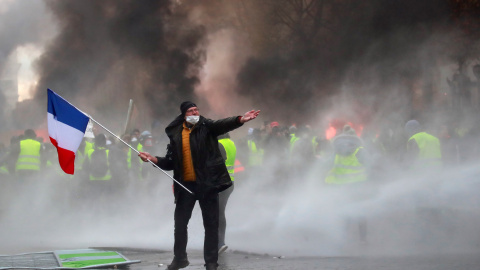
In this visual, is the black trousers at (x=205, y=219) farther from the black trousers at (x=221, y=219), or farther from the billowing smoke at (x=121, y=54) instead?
the billowing smoke at (x=121, y=54)

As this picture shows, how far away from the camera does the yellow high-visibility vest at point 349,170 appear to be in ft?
30.2

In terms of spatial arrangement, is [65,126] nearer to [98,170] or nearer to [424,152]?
[424,152]

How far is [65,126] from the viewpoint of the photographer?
22.7 feet

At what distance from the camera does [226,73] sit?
28.9 m

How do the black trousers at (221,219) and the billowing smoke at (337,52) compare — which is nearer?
the black trousers at (221,219)

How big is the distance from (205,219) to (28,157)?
26.0 feet

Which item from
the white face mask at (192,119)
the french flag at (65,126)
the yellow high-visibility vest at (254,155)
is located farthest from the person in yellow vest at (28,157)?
the white face mask at (192,119)

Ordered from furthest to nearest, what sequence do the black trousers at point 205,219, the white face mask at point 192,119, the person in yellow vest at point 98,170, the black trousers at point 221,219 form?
the person in yellow vest at point 98,170
the black trousers at point 221,219
the black trousers at point 205,219
the white face mask at point 192,119

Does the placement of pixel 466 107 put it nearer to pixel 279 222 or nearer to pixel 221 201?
pixel 279 222

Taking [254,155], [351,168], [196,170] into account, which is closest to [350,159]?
[351,168]

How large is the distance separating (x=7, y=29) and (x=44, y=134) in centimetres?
406

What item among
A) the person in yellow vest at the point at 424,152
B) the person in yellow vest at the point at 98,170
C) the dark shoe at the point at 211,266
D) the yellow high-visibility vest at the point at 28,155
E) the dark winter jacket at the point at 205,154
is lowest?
the dark shoe at the point at 211,266

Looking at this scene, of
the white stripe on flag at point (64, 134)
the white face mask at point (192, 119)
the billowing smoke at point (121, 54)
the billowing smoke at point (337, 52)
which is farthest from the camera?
the billowing smoke at point (121, 54)

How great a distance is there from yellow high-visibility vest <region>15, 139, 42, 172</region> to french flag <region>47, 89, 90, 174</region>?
717cm
